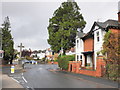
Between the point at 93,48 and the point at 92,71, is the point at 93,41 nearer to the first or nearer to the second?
the point at 93,48

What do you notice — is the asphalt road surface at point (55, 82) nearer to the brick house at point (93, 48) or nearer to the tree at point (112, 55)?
the tree at point (112, 55)

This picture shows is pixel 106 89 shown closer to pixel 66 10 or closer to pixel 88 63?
pixel 88 63

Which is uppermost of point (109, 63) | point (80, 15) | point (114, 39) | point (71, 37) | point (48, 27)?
point (80, 15)

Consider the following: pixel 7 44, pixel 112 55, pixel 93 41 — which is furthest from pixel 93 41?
pixel 7 44

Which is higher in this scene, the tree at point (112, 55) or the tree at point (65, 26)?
the tree at point (65, 26)

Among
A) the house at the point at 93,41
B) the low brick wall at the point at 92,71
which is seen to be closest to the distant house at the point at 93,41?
the house at the point at 93,41

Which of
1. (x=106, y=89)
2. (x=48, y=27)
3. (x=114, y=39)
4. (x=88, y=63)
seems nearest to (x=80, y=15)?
(x=48, y=27)

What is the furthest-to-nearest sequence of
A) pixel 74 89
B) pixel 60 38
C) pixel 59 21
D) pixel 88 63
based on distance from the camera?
pixel 59 21 < pixel 60 38 < pixel 88 63 < pixel 74 89

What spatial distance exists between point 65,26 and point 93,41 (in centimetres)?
925

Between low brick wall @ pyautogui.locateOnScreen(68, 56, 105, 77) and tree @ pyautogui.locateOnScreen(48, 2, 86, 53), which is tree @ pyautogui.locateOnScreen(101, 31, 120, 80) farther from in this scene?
tree @ pyautogui.locateOnScreen(48, 2, 86, 53)

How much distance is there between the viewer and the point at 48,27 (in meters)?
37.8

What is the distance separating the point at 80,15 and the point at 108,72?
2281cm

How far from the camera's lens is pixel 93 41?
26.1 metres

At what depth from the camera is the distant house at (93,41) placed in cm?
2256
